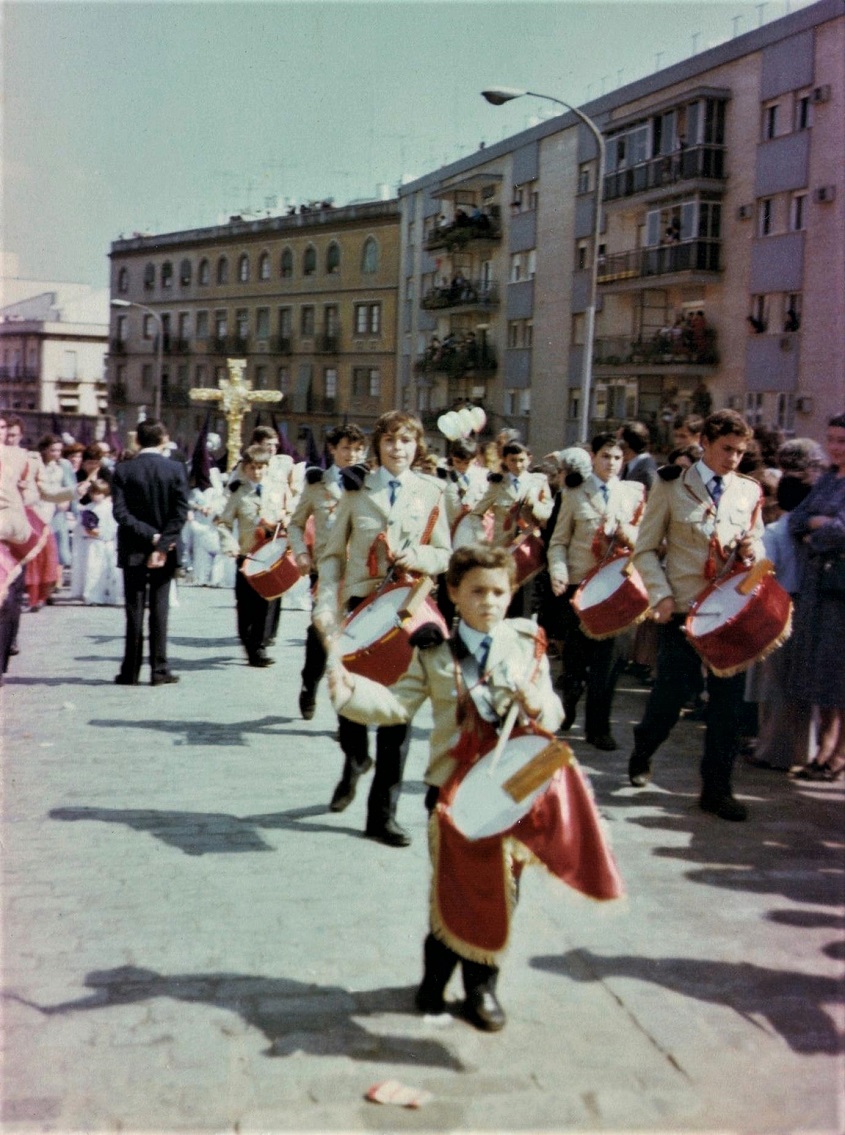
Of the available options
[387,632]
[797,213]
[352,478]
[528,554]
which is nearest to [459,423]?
[528,554]

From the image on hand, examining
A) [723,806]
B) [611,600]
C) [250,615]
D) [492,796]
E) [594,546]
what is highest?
[594,546]

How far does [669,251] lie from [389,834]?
3554cm

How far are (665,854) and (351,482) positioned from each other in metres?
2.50

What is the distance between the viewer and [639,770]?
7.74 meters

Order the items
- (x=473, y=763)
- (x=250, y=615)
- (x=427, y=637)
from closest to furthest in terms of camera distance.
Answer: (x=473, y=763)
(x=427, y=637)
(x=250, y=615)

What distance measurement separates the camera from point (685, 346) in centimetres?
3862

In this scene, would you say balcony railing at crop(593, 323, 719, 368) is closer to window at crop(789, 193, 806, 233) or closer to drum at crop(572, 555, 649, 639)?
window at crop(789, 193, 806, 233)

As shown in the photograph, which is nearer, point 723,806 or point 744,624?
point 744,624

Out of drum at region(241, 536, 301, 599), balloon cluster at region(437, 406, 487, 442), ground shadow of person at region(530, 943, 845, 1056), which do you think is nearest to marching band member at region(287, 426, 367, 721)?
drum at region(241, 536, 301, 599)

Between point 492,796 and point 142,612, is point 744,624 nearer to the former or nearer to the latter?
point 492,796

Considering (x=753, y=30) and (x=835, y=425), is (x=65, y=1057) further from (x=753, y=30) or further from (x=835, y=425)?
(x=753, y=30)

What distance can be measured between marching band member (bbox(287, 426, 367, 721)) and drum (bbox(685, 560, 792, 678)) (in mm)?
2916

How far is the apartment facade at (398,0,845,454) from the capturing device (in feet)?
110

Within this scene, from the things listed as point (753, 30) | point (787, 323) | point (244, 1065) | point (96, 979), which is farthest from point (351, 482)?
point (753, 30)
